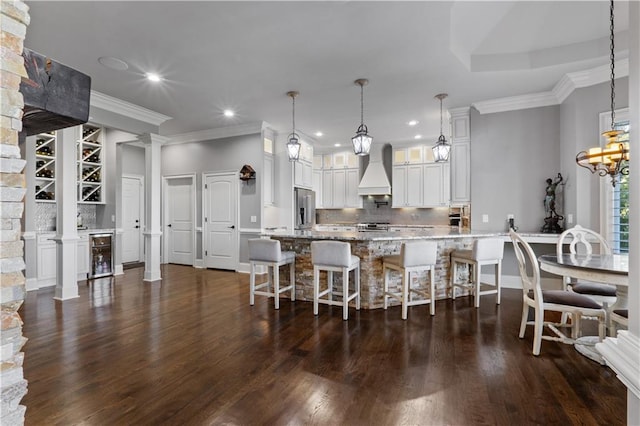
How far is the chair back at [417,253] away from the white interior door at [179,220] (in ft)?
17.0

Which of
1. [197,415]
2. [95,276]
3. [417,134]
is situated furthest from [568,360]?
[95,276]

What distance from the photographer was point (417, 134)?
7.10 metres

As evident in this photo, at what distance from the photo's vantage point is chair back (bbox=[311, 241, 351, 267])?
351 centimetres

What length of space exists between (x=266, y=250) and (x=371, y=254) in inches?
52.1

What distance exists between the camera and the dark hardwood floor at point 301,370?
187cm

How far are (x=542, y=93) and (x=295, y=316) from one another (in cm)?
474

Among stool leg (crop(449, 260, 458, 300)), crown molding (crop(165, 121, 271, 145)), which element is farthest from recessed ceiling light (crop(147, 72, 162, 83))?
stool leg (crop(449, 260, 458, 300))

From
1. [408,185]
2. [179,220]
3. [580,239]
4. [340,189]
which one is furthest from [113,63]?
[408,185]

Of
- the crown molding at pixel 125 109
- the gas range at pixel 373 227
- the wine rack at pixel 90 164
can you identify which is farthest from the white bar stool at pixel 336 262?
the wine rack at pixel 90 164

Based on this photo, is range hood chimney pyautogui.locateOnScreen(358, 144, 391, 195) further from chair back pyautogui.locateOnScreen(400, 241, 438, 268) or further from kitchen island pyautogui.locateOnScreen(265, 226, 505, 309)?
chair back pyautogui.locateOnScreen(400, 241, 438, 268)

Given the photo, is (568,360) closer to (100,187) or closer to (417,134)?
(417,134)

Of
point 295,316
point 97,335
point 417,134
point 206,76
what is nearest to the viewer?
point 97,335

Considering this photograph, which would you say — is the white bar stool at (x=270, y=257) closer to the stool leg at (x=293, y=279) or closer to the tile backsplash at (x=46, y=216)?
the stool leg at (x=293, y=279)

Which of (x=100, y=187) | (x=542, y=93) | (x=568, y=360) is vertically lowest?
(x=568, y=360)
